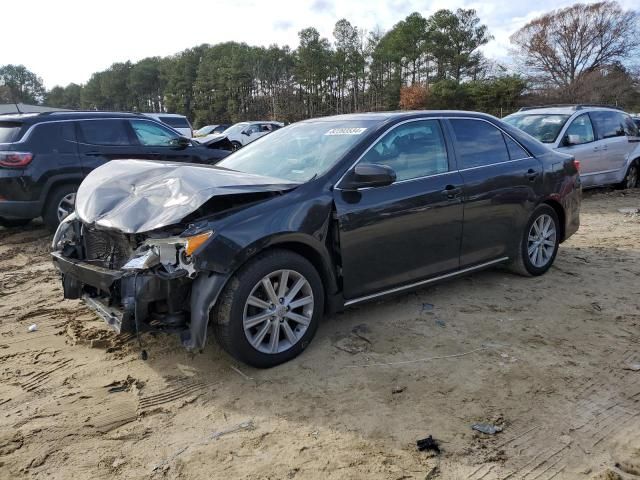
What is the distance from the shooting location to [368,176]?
3.64 m

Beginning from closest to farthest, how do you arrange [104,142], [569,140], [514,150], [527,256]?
[514,150], [527,256], [104,142], [569,140]

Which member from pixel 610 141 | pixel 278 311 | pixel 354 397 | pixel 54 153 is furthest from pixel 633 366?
pixel 610 141

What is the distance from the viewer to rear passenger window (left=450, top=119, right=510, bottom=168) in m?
4.60

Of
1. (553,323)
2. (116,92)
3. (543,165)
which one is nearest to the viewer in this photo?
(553,323)

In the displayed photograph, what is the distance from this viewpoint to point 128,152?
8141 millimetres

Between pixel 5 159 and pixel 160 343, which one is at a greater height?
pixel 5 159

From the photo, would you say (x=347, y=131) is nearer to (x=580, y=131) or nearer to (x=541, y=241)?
(x=541, y=241)

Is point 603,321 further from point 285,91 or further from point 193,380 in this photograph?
point 285,91

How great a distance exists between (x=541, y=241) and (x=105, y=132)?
252 inches

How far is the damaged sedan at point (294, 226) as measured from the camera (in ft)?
10.5

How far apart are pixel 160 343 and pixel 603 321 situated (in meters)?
3.55

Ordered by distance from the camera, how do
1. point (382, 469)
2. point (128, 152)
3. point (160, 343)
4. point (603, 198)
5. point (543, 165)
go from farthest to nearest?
point (603, 198) → point (128, 152) → point (543, 165) → point (160, 343) → point (382, 469)

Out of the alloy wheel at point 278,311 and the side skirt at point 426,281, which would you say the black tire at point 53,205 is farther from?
the side skirt at point 426,281

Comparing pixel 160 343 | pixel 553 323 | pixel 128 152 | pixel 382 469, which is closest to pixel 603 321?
pixel 553 323
